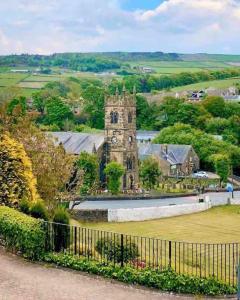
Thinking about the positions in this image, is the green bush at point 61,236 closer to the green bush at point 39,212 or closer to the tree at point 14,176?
the green bush at point 39,212

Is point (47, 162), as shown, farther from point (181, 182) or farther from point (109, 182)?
point (181, 182)

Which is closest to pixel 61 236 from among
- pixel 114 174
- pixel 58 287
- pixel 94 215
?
pixel 58 287

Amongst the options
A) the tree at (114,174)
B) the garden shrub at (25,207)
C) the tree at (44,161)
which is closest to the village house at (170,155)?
the tree at (114,174)

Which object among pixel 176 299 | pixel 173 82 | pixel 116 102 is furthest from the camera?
pixel 173 82

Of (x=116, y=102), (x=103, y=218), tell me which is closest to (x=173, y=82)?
(x=116, y=102)

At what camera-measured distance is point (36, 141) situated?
116 feet

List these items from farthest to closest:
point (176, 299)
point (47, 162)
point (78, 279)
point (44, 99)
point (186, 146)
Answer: point (44, 99)
point (186, 146)
point (47, 162)
point (78, 279)
point (176, 299)

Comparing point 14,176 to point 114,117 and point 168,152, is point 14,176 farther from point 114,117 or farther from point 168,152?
point 168,152

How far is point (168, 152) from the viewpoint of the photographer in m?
79.5

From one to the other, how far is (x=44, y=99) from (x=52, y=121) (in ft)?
51.2

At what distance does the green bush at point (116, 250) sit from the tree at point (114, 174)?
39.1 metres

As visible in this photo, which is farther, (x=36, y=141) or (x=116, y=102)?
(x=116, y=102)

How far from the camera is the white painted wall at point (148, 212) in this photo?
3875 centimetres

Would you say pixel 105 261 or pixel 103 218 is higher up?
pixel 105 261
